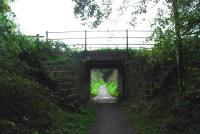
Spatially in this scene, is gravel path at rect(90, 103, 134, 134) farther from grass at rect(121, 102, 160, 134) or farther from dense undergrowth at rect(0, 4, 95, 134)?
dense undergrowth at rect(0, 4, 95, 134)

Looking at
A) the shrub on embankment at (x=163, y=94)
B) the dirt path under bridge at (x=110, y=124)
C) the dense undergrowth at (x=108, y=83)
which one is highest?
the shrub on embankment at (x=163, y=94)

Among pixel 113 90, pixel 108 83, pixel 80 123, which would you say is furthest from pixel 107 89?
pixel 80 123

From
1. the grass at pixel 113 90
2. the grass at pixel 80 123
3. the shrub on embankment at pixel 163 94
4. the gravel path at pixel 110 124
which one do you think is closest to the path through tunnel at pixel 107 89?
the grass at pixel 113 90

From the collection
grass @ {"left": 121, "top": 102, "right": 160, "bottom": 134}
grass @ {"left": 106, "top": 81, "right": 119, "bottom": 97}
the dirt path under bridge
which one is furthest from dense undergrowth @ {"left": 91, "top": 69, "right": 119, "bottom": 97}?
grass @ {"left": 121, "top": 102, "right": 160, "bottom": 134}

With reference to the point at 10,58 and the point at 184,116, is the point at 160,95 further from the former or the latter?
the point at 10,58

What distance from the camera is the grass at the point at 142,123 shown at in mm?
14505

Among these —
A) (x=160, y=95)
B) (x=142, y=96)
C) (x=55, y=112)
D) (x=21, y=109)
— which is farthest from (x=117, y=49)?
(x=21, y=109)

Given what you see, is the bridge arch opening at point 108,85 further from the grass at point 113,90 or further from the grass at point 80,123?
the grass at point 80,123

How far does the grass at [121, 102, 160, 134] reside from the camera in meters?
14.5

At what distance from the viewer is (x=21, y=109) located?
1174cm

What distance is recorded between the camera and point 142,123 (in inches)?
633

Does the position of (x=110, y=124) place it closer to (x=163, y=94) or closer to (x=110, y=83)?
(x=163, y=94)

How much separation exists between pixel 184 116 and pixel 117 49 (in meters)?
11.7

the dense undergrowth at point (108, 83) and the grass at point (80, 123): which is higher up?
the grass at point (80, 123)
